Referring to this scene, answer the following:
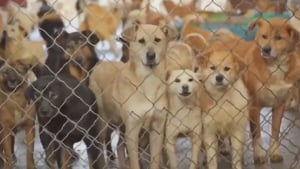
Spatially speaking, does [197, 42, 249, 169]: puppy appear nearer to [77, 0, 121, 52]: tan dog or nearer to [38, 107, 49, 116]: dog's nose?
[38, 107, 49, 116]: dog's nose

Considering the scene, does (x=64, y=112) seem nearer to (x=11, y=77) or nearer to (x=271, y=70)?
(x=11, y=77)

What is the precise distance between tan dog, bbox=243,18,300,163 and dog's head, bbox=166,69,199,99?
265 millimetres

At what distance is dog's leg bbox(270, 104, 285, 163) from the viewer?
2811 millimetres

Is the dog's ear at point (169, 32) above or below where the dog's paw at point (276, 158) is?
above

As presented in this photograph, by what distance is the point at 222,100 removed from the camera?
2.60 meters

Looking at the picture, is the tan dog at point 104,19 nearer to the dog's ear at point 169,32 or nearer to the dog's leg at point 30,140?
the dog's leg at point 30,140

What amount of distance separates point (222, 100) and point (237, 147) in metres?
0.19

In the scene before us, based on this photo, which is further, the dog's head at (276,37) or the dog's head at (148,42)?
the dog's head at (276,37)

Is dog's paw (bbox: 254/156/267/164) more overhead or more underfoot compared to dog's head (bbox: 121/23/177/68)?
more underfoot

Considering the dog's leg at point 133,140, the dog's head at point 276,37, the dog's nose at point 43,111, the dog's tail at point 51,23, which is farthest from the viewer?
the dog's tail at point 51,23

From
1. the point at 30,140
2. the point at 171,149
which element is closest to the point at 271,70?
the point at 171,149

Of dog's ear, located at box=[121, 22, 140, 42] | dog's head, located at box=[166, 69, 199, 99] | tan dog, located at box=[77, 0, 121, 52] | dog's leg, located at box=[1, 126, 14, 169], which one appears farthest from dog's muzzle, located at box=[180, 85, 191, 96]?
tan dog, located at box=[77, 0, 121, 52]

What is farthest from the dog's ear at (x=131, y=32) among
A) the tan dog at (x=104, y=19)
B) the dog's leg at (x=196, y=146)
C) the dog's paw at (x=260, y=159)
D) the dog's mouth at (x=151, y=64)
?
the tan dog at (x=104, y=19)

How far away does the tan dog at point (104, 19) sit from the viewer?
3.64 metres
